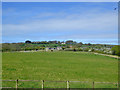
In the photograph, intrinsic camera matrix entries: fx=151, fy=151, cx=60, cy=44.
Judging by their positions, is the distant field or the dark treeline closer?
the distant field

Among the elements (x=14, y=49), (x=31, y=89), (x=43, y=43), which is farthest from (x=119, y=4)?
(x=43, y=43)

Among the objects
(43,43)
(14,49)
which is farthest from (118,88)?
(43,43)

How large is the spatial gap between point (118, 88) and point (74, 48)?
49.3 metres

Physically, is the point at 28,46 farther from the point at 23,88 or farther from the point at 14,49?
the point at 23,88

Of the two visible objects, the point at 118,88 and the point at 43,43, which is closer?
the point at 118,88

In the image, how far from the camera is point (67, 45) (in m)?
59.4

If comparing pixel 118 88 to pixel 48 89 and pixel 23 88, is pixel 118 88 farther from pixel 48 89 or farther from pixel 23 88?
pixel 23 88

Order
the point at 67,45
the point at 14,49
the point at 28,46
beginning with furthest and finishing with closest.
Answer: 1. the point at 67,45
2. the point at 28,46
3. the point at 14,49

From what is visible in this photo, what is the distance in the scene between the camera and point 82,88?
6469 millimetres

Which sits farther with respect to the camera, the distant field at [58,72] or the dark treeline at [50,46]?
the dark treeline at [50,46]

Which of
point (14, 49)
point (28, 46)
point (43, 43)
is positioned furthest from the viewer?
point (43, 43)

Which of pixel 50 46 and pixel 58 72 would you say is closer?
pixel 58 72

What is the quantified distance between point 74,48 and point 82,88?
4926 cm

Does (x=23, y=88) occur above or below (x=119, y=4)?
below
